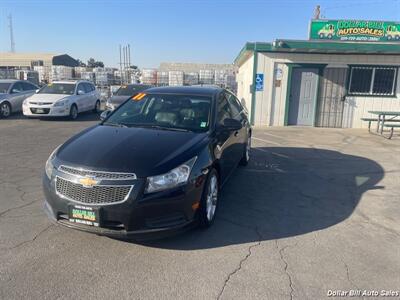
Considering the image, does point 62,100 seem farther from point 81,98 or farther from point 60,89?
point 81,98

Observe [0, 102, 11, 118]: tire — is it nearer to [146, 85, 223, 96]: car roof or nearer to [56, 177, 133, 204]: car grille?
[146, 85, 223, 96]: car roof

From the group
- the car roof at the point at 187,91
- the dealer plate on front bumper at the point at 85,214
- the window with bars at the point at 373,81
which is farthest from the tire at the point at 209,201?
the window with bars at the point at 373,81

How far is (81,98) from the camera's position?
594 inches

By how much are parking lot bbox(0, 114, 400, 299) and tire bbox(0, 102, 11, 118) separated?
9378 mm

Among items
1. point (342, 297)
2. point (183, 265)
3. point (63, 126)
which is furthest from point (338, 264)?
point (63, 126)

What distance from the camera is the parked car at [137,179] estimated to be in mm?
3320

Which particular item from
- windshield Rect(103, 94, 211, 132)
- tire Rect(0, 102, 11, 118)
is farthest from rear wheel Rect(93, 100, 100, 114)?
windshield Rect(103, 94, 211, 132)

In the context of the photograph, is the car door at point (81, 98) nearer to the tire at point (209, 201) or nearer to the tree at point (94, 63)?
the tire at point (209, 201)

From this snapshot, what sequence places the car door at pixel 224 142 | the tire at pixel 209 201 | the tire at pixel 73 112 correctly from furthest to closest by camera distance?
1. the tire at pixel 73 112
2. the car door at pixel 224 142
3. the tire at pixel 209 201

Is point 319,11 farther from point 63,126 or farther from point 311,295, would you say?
point 311,295

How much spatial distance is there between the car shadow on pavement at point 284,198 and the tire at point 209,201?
0.46ft

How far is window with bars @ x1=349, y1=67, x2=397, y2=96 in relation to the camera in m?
12.9

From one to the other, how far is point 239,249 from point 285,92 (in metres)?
10.1

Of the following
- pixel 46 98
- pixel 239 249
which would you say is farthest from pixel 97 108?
pixel 239 249
